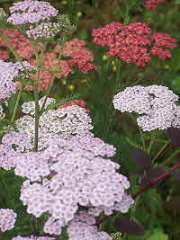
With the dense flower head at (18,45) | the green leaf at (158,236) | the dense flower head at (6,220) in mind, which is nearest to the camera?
the dense flower head at (6,220)

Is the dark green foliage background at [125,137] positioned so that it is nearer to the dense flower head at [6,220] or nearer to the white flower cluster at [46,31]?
the dense flower head at [6,220]

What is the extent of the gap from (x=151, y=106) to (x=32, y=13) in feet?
2.42

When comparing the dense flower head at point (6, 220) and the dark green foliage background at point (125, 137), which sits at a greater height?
the dense flower head at point (6, 220)

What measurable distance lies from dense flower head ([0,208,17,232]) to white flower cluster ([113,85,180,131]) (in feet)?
2.69

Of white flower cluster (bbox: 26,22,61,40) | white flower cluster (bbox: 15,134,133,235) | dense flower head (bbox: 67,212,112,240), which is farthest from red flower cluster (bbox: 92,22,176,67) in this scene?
dense flower head (bbox: 67,212,112,240)

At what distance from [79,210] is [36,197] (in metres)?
0.18

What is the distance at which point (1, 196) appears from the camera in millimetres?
3025

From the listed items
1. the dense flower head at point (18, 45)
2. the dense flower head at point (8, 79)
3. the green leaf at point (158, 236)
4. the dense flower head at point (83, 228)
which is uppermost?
the dense flower head at point (8, 79)

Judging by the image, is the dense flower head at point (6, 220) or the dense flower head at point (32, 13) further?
the dense flower head at point (32, 13)

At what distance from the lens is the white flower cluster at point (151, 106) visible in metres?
2.86

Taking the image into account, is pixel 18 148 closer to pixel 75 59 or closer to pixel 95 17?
pixel 75 59

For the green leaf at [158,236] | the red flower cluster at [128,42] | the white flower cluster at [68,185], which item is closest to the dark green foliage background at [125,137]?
the green leaf at [158,236]

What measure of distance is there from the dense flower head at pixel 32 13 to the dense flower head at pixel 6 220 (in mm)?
1025

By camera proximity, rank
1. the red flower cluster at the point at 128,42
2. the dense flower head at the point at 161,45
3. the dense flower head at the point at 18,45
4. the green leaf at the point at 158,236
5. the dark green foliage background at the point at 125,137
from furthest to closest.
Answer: the dense flower head at the point at 161,45 < the dense flower head at the point at 18,45 < the red flower cluster at the point at 128,42 < the green leaf at the point at 158,236 < the dark green foliage background at the point at 125,137
